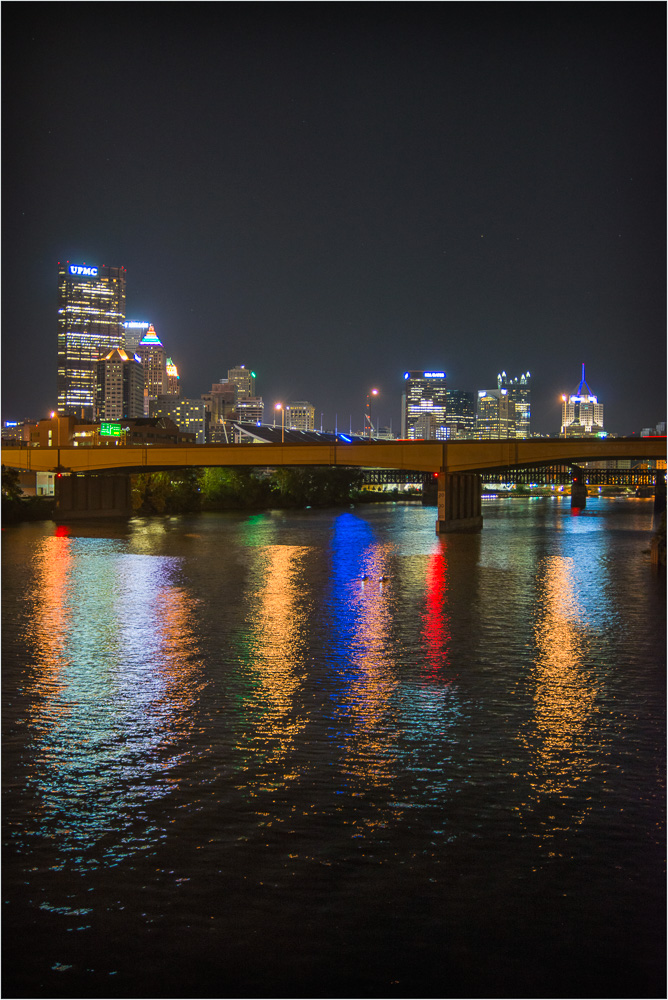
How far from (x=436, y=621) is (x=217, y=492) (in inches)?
3022

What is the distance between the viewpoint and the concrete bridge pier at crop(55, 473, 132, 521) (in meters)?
75.4

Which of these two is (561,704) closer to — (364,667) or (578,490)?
(364,667)

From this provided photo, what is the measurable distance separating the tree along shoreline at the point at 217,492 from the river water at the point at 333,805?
166 ft

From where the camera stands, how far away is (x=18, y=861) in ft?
33.8

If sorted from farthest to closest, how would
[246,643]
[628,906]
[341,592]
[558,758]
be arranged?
[341,592]
[246,643]
[558,758]
[628,906]

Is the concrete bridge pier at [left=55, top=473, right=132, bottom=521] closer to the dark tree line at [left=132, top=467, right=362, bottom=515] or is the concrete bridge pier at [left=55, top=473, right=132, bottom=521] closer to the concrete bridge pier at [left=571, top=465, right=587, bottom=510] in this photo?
the dark tree line at [left=132, top=467, right=362, bottom=515]

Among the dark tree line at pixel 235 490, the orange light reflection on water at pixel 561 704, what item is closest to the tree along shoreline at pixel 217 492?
the dark tree line at pixel 235 490

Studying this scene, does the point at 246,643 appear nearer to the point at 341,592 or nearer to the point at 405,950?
the point at 341,592

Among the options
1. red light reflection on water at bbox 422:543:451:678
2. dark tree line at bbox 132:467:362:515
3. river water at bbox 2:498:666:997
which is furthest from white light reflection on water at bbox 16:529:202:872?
dark tree line at bbox 132:467:362:515

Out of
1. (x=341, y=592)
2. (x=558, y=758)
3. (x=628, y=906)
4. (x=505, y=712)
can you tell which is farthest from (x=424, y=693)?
(x=341, y=592)

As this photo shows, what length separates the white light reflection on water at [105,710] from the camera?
11.2 m

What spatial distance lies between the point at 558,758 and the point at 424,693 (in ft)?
14.4

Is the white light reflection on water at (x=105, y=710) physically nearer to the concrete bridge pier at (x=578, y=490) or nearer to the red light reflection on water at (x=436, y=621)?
the red light reflection on water at (x=436, y=621)

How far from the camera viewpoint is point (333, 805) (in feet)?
38.4
